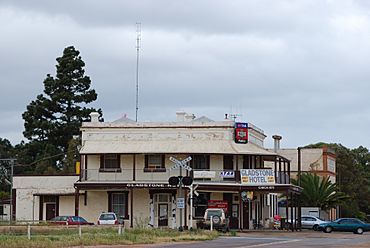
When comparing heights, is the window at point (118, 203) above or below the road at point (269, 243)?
above

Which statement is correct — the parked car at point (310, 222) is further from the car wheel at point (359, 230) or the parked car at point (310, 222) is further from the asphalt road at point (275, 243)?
the asphalt road at point (275, 243)

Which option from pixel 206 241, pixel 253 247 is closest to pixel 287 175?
pixel 206 241

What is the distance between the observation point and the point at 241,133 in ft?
215

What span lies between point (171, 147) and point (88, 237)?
86.5ft

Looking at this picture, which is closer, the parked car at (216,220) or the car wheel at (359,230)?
the parked car at (216,220)

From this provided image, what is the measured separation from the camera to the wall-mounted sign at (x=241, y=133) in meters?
65.2

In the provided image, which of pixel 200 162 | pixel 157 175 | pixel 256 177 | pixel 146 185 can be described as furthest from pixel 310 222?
pixel 146 185

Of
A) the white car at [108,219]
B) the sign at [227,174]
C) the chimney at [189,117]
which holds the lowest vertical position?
the white car at [108,219]

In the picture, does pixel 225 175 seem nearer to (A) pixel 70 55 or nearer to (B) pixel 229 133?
(B) pixel 229 133

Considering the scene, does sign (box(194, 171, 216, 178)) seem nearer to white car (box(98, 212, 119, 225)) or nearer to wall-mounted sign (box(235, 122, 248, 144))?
wall-mounted sign (box(235, 122, 248, 144))

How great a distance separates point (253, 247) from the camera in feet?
123

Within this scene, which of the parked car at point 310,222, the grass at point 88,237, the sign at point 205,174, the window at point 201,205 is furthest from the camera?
the parked car at point 310,222

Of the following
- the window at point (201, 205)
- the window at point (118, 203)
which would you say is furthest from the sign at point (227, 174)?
the window at point (118, 203)

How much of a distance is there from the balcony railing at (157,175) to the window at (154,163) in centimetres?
26
